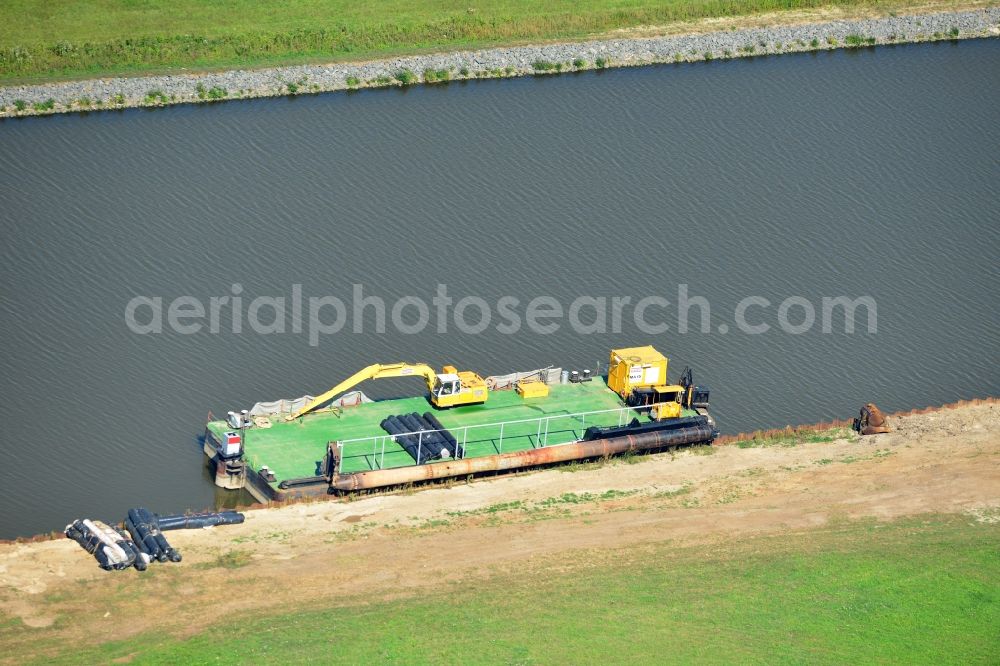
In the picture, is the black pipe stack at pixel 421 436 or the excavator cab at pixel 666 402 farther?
the excavator cab at pixel 666 402

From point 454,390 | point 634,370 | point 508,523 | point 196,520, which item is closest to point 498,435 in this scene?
point 454,390

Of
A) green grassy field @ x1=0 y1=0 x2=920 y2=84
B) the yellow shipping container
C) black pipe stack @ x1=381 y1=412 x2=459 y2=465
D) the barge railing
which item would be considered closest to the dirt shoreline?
black pipe stack @ x1=381 y1=412 x2=459 y2=465

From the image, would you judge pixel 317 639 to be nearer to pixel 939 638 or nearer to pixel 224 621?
pixel 224 621

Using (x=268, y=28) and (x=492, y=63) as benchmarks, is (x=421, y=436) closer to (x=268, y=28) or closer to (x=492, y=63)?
(x=492, y=63)

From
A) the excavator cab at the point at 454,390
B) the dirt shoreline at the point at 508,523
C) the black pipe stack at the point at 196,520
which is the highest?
the excavator cab at the point at 454,390

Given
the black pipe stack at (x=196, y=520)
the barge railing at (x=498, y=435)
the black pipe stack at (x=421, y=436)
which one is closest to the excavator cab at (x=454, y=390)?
the black pipe stack at (x=421, y=436)

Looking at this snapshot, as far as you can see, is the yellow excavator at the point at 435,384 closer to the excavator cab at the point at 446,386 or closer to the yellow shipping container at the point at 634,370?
the excavator cab at the point at 446,386

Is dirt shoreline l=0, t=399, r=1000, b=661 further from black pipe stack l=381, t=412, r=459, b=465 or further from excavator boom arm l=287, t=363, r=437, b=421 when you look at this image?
excavator boom arm l=287, t=363, r=437, b=421
